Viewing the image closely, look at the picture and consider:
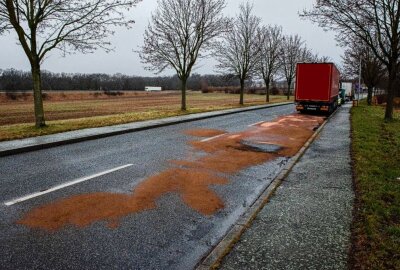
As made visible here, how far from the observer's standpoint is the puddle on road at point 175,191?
4809 millimetres

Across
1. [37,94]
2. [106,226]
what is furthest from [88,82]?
[106,226]

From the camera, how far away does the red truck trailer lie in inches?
923

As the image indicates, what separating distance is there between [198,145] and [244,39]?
2675 centimetres

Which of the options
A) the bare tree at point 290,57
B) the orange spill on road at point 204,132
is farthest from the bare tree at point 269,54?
the orange spill on road at point 204,132

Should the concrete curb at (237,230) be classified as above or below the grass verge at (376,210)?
below

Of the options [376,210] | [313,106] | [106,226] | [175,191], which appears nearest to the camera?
[106,226]

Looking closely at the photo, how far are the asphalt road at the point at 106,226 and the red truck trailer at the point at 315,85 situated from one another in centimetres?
1674

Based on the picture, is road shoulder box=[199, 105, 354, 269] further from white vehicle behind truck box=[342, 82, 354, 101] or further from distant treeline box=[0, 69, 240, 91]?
distant treeline box=[0, 69, 240, 91]

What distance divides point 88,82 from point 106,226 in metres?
132

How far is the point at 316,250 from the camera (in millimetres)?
3834

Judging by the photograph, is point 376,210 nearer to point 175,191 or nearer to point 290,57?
point 175,191

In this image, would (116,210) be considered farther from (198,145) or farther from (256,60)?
(256,60)

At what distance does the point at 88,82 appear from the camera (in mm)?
127688

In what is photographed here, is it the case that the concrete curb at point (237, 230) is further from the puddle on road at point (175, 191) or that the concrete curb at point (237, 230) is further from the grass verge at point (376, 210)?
the grass verge at point (376, 210)
